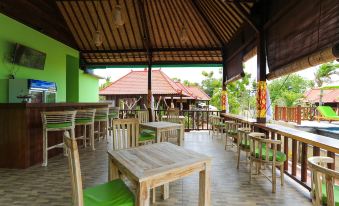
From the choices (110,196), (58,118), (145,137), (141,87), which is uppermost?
(141,87)

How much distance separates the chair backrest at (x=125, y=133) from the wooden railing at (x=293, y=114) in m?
9.22

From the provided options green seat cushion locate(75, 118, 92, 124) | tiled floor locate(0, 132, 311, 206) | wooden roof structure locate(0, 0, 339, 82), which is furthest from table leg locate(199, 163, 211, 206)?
green seat cushion locate(75, 118, 92, 124)

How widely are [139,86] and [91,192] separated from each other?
10690 mm

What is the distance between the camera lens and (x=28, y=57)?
610cm

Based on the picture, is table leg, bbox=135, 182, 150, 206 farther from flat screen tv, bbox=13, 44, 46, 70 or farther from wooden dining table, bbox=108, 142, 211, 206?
flat screen tv, bbox=13, 44, 46, 70

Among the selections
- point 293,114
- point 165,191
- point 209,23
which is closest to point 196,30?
point 209,23

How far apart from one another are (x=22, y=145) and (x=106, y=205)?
3.15 meters

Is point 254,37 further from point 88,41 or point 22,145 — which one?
point 88,41

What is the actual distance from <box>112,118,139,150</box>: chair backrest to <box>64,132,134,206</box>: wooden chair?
3.63 feet

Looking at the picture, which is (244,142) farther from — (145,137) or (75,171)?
(75,171)

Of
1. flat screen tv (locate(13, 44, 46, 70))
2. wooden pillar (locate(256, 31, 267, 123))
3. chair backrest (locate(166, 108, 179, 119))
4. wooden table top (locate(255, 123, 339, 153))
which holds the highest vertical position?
flat screen tv (locate(13, 44, 46, 70))

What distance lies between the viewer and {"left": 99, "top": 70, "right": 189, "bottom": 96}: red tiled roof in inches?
455

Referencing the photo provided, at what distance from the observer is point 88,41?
9.09 metres

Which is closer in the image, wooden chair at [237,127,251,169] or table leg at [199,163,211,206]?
table leg at [199,163,211,206]
